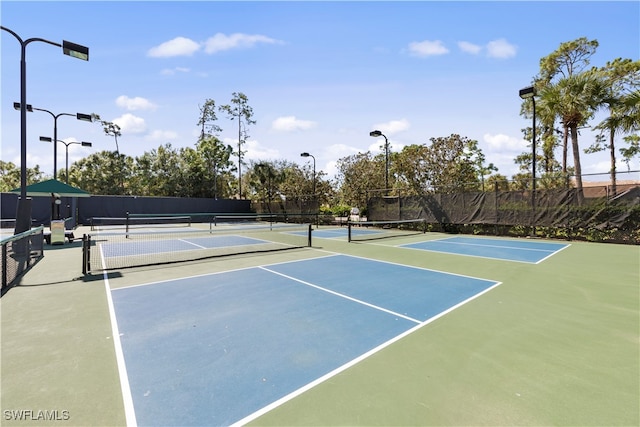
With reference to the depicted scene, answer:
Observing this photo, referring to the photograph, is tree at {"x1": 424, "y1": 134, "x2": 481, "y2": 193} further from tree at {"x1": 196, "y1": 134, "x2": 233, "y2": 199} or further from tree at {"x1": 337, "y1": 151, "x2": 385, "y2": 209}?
tree at {"x1": 196, "y1": 134, "x2": 233, "y2": 199}

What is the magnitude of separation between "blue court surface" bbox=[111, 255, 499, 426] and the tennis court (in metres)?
0.02

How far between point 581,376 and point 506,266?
564cm

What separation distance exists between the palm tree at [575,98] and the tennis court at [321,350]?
37.3 ft

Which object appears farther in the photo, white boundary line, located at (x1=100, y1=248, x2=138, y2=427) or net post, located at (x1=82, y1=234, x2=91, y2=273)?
net post, located at (x1=82, y1=234, x2=91, y2=273)

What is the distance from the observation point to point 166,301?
508 cm

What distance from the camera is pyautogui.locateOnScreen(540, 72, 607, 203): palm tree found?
14.4 m

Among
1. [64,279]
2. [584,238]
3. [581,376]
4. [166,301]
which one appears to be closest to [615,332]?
[581,376]

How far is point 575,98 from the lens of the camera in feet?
47.5

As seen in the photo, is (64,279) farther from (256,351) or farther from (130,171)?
(130,171)

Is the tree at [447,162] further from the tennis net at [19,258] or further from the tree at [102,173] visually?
the tree at [102,173]

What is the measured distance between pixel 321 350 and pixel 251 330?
1029 mm

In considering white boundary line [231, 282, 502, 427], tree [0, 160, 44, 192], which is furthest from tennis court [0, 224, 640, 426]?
tree [0, 160, 44, 192]

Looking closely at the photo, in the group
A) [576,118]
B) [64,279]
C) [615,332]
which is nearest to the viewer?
[615,332]

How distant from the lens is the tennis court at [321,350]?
2.43 m
